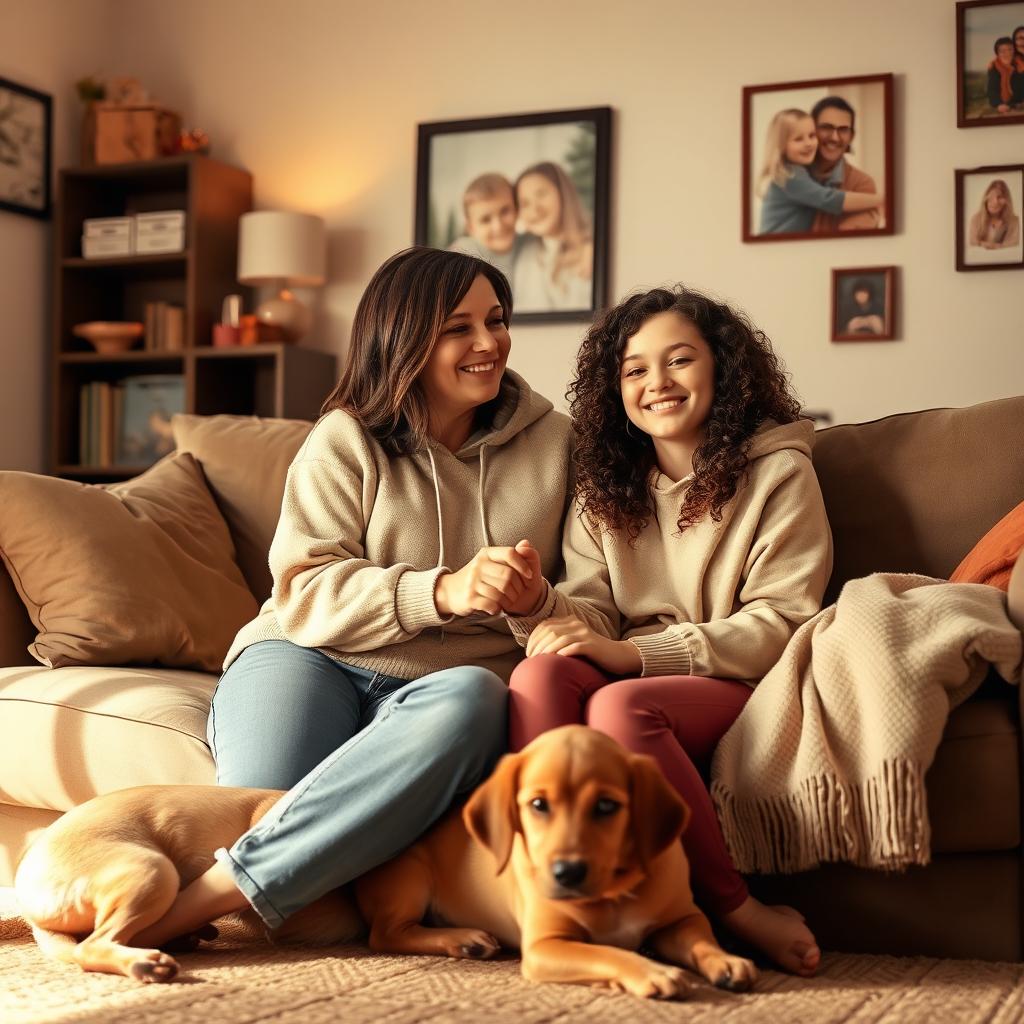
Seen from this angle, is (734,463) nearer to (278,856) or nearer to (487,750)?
(487,750)

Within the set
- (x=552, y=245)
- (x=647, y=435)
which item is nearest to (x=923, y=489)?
(x=647, y=435)

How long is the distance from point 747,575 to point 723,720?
24 cm

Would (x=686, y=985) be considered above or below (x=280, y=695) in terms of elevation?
below

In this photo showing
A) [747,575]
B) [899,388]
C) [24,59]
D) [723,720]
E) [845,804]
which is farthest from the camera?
[24,59]

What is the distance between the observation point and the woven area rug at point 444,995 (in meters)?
1.35

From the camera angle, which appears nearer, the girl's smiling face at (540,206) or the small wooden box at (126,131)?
the girl's smiling face at (540,206)

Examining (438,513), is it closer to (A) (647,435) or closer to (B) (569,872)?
(A) (647,435)

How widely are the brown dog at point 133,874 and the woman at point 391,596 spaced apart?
6 centimetres

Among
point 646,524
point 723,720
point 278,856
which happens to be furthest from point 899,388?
point 278,856

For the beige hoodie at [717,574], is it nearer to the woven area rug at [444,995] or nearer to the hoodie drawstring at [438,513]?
the hoodie drawstring at [438,513]

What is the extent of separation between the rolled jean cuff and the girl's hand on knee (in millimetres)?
448

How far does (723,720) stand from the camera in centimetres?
177

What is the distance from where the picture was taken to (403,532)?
201 cm

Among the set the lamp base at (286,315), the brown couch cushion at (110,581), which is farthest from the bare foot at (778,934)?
the lamp base at (286,315)
